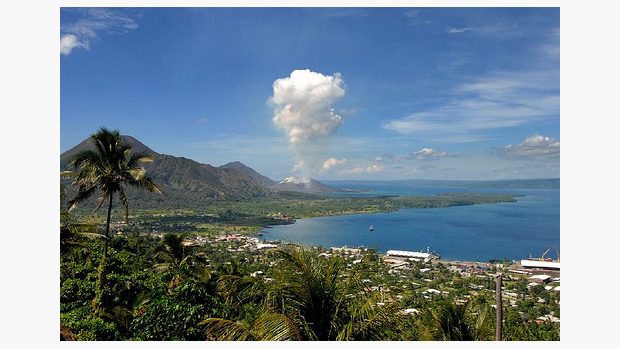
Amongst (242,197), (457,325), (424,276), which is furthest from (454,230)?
(457,325)

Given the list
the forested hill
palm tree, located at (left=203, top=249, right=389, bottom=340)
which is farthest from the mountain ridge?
palm tree, located at (left=203, top=249, right=389, bottom=340)

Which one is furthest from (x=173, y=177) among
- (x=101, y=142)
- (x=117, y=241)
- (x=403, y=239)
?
(x=101, y=142)

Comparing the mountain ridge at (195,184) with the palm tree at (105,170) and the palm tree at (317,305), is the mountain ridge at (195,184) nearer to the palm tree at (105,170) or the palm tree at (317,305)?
the palm tree at (105,170)

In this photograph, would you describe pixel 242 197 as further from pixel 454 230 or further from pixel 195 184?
pixel 454 230

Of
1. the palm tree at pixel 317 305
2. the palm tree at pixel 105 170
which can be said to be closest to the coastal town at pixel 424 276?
the palm tree at pixel 317 305

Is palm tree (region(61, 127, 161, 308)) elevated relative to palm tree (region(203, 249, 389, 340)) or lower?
elevated

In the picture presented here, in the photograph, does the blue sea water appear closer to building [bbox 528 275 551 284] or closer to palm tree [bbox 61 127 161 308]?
building [bbox 528 275 551 284]

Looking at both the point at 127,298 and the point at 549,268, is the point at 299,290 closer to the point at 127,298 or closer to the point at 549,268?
the point at 127,298
